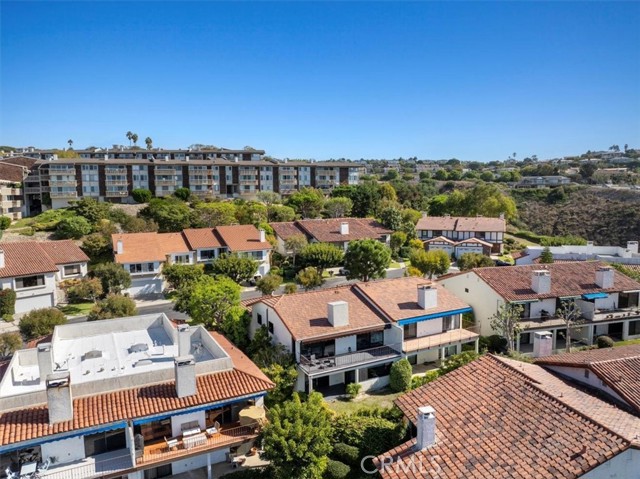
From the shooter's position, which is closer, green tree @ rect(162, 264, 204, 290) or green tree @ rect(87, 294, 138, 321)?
green tree @ rect(87, 294, 138, 321)

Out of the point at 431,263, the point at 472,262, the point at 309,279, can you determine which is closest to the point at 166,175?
the point at 309,279

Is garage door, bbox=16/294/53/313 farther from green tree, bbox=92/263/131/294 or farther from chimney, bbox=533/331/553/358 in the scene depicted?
chimney, bbox=533/331/553/358

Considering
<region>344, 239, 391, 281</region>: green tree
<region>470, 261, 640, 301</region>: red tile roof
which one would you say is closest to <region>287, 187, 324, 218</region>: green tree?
<region>344, 239, 391, 281</region>: green tree

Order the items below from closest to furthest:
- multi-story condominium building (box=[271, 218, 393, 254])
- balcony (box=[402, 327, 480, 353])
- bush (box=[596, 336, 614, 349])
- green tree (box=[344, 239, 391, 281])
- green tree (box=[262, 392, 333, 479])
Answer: green tree (box=[262, 392, 333, 479]) → balcony (box=[402, 327, 480, 353]) → bush (box=[596, 336, 614, 349]) → green tree (box=[344, 239, 391, 281]) → multi-story condominium building (box=[271, 218, 393, 254])

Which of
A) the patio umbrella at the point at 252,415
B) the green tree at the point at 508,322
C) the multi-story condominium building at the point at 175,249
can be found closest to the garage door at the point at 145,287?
the multi-story condominium building at the point at 175,249

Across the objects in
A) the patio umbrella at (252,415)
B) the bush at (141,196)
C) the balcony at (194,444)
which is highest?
the bush at (141,196)

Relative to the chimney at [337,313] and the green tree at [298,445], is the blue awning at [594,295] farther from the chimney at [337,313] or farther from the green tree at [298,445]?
the green tree at [298,445]

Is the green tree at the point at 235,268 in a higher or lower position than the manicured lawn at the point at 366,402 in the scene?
higher

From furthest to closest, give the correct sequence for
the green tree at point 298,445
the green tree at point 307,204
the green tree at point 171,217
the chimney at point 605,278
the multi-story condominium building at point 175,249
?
the green tree at point 307,204
the green tree at point 171,217
the multi-story condominium building at point 175,249
the chimney at point 605,278
the green tree at point 298,445
